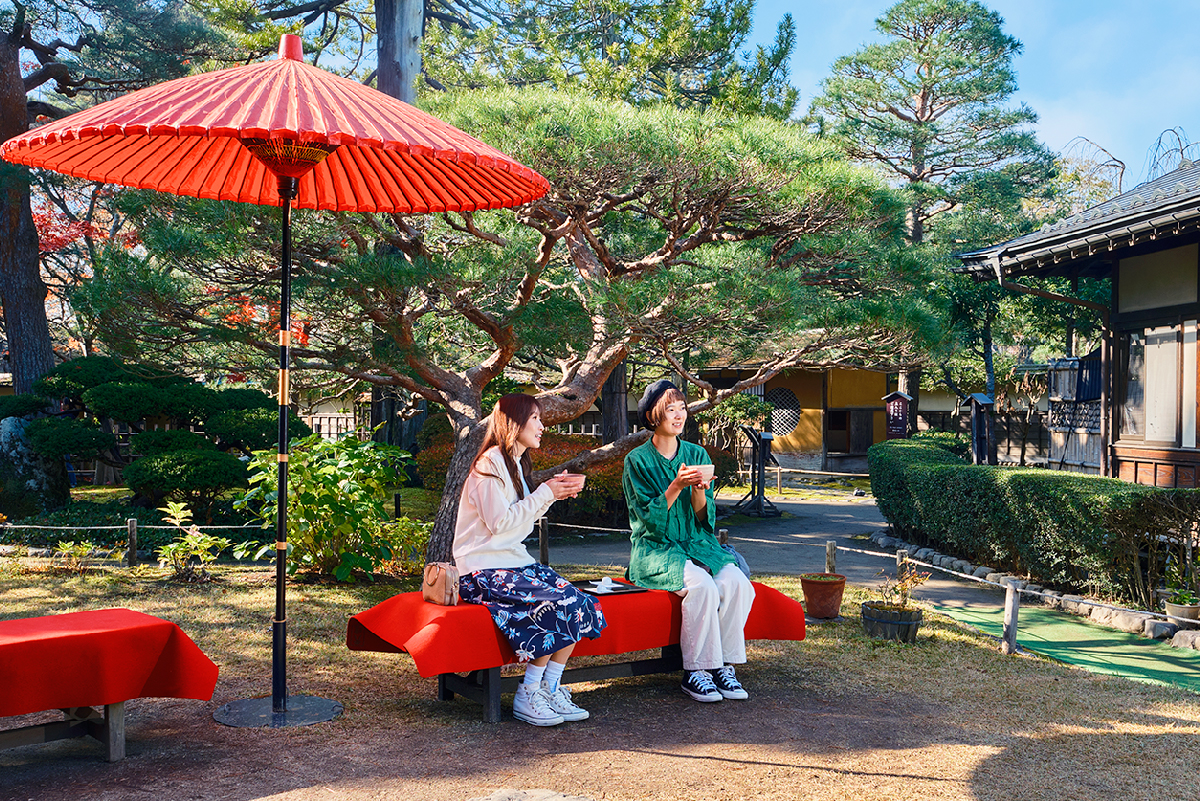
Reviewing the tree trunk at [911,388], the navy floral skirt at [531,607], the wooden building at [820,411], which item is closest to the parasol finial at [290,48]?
the navy floral skirt at [531,607]

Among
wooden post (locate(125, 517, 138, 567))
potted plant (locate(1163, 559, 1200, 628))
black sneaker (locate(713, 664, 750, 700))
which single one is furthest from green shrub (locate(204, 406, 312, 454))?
potted plant (locate(1163, 559, 1200, 628))

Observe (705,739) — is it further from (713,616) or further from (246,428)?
(246,428)

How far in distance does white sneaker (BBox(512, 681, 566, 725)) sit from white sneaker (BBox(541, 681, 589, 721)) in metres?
0.02

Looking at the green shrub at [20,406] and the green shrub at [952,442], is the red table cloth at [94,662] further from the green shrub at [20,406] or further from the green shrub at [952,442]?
the green shrub at [952,442]

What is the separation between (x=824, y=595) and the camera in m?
6.86

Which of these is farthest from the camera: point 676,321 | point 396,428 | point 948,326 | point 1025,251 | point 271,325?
point 396,428

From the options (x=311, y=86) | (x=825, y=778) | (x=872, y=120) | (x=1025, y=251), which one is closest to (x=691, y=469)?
(x=825, y=778)

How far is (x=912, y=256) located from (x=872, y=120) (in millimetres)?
16635


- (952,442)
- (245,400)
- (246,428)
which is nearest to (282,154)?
(246,428)

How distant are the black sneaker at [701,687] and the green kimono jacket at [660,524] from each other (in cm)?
50

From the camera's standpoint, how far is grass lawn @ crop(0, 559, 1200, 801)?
360 cm

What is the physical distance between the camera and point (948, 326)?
855 cm

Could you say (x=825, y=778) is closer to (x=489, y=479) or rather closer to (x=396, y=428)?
(x=489, y=479)

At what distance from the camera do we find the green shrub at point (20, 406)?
1189 cm
